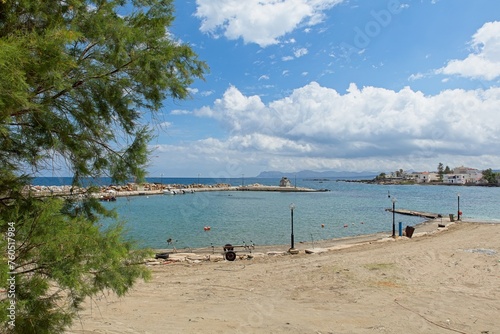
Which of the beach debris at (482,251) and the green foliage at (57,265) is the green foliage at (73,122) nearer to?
the green foliage at (57,265)

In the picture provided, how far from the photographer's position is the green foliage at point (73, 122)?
2.60m

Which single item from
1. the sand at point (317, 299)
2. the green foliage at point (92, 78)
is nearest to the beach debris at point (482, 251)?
the sand at point (317, 299)

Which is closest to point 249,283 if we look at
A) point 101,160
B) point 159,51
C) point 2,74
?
point 101,160

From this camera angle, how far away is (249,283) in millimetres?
11102

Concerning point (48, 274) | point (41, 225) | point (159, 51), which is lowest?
point (48, 274)

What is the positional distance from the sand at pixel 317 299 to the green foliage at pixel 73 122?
3387 millimetres

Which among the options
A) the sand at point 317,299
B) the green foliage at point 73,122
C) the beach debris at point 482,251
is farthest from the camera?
the beach debris at point 482,251

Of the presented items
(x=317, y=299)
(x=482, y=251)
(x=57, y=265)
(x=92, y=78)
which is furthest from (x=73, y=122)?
(x=482, y=251)

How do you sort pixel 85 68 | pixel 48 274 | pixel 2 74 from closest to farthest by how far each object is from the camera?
pixel 2 74 < pixel 48 274 < pixel 85 68

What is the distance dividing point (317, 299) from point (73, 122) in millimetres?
7665

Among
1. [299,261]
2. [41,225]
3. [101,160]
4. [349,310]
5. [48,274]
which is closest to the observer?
[48,274]

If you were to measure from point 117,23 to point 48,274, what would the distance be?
233cm

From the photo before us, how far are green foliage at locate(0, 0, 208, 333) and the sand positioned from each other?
339cm

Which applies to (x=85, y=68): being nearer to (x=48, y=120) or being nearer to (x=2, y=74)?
(x=48, y=120)
